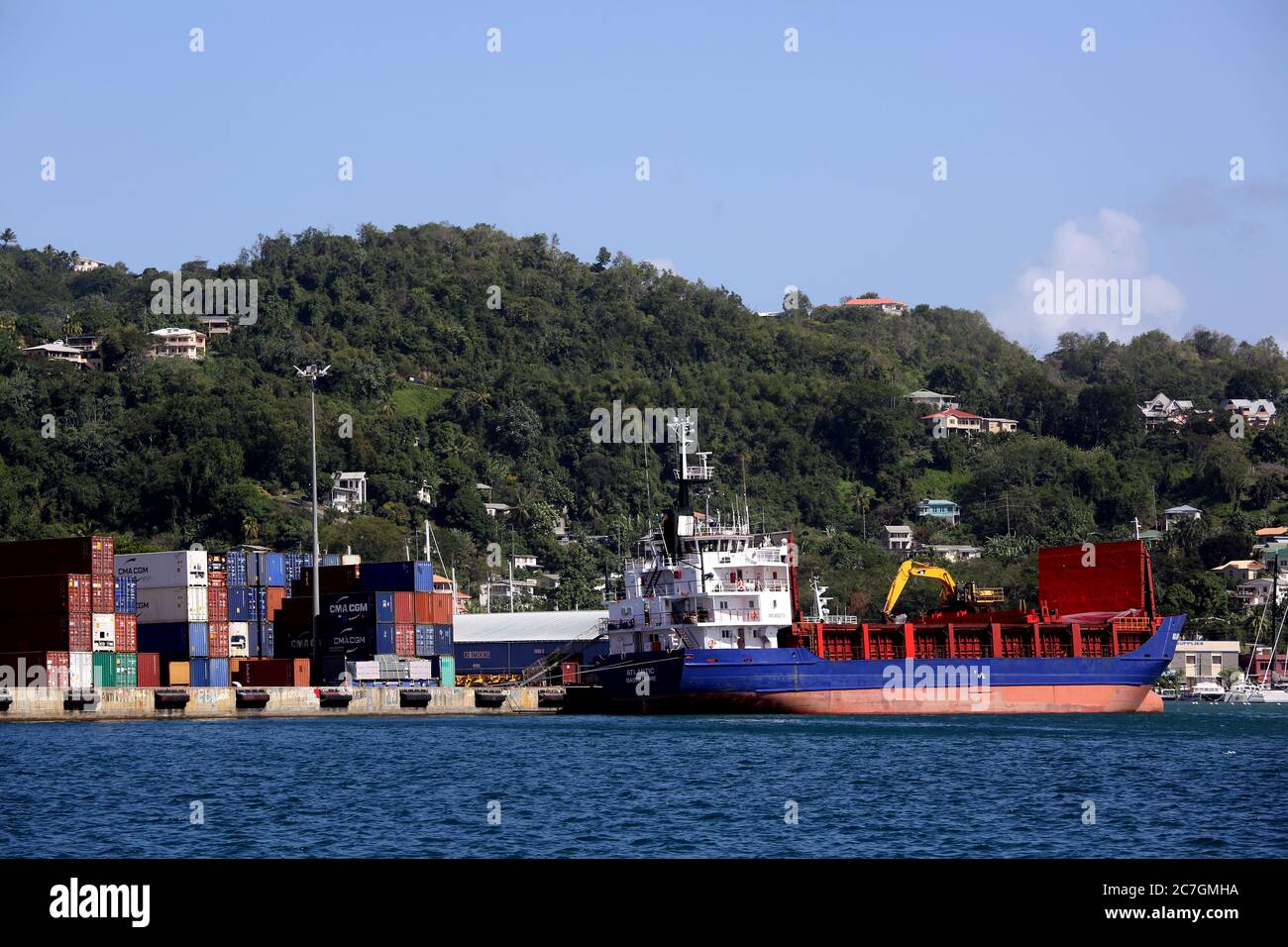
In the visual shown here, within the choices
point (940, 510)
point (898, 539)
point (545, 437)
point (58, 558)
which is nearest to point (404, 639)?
point (58, 558)

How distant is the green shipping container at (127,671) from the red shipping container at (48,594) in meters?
2.44

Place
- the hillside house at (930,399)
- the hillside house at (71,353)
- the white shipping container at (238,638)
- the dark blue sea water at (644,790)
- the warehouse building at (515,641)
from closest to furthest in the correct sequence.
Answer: the dark blue sea water at (644,790)
the white shipping container at (238,638)
the warehouse building at (515,641)
the hillside house at (71,353)
the hillside house at (930,399)

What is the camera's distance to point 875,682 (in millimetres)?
58375

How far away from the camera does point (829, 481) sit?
534ft

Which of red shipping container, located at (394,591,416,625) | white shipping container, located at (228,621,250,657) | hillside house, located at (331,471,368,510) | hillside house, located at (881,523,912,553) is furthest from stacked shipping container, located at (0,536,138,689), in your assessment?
hillside house, located at (881,523,912,553)

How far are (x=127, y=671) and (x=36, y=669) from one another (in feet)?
12.2

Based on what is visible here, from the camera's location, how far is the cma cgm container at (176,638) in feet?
211

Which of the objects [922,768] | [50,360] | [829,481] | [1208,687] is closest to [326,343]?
[50,360]

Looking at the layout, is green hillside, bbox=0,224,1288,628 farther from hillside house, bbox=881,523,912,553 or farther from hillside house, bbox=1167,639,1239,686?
hillside house, bbox=1167,639,1239,686

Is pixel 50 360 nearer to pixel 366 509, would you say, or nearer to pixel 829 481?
pixel 366 509

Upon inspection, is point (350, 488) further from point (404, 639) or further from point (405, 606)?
point (404, 639)

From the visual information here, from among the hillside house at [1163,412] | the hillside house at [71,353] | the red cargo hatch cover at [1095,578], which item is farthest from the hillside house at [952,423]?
the red cargo hatch cover at [1095,578]

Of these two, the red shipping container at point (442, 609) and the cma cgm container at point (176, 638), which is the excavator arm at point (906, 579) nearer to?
the red shipping container at point (442, 609)
